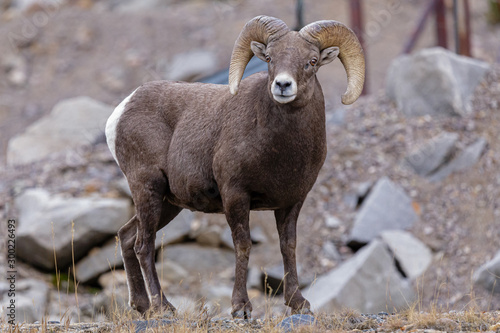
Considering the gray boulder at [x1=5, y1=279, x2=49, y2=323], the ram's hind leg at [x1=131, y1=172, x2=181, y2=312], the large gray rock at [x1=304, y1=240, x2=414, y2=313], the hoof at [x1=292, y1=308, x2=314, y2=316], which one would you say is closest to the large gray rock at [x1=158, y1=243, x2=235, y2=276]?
the large gray rock at [x1=304, y1=240, x2=414, y2=313]

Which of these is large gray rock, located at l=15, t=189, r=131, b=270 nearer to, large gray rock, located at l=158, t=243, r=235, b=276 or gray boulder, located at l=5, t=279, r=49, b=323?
gray boulder, located at l=5, t=279, r=49, b=323

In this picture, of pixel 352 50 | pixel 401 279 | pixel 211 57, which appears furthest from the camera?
pixel 211 57

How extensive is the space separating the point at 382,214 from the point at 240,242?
6852 millimetres

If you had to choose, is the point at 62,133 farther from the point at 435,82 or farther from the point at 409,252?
the point at 409,252

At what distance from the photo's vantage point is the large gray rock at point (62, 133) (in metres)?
15.9

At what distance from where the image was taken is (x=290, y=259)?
19.8 feet

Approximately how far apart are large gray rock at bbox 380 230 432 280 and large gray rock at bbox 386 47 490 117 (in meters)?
3.06

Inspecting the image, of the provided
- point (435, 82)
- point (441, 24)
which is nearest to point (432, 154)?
point (435, 82)

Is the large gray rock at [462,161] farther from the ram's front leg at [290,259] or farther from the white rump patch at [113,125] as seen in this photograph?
the white rump patch at [113,125]

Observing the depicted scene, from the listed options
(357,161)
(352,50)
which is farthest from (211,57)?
(352,50)

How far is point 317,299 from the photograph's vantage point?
33.8 feet

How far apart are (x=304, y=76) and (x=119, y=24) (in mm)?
20832

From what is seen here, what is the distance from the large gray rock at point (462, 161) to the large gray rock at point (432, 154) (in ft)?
0.38

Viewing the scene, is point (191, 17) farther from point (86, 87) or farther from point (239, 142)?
point (239, 142)
